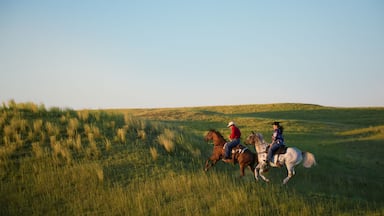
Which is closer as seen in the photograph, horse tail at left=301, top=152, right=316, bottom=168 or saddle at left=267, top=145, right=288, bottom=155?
horse tail at left=301, top=152, right=316, bottom=168

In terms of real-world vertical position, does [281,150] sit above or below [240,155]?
above

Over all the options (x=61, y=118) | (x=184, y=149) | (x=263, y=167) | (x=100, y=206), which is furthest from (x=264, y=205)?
(x=61, y=118)

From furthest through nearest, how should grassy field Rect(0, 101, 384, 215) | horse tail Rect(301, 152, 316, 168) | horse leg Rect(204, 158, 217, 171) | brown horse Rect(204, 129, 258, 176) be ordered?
horse leg Rect(204, 158, 217, 171)
brown horse Rect(204, 129, 258, 176)
horse tail Rect(301, 152, 316, 168)
grassy field Rect(0, 101, 384, 215)

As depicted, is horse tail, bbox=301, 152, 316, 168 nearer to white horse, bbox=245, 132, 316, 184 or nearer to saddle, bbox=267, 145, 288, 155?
white horse, bbox=245, 132, 316, 184

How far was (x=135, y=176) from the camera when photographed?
1506 centimetres

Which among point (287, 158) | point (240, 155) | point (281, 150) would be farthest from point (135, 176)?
point (287, 158)

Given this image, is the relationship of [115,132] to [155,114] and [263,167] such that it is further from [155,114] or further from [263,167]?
[155,114]

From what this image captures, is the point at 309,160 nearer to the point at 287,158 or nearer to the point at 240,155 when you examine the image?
the point at 287,158

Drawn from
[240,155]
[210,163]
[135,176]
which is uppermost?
[240,155]

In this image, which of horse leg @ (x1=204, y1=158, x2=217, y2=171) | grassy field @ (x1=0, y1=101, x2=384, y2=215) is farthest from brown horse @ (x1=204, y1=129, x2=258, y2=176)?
grassy field @ (x1=0, y1=101, x2=384, y2=215)

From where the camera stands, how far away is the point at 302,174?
63.5 feet

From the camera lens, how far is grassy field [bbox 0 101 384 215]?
486 inches

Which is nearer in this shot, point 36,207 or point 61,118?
point 36,207

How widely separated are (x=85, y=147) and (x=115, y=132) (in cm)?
257
